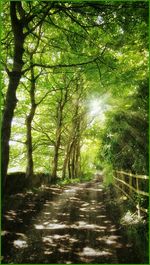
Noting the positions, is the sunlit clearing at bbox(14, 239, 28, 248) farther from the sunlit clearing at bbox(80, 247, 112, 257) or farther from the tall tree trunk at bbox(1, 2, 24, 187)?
the tall tree trunk at bbox(1, 2, 24, 187)

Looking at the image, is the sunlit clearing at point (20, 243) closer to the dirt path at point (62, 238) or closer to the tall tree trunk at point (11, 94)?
the dirt path at point (62, 238)

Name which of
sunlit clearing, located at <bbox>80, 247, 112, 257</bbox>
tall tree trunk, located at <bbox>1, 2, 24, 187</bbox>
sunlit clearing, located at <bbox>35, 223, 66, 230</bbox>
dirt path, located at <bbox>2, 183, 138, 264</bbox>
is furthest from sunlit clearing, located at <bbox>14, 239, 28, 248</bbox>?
tall tree trunk, located at <bbox>1, 2, 24, 187</bbox>

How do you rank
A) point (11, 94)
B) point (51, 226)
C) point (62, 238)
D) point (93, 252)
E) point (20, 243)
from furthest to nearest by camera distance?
point (51, 226)
point (11, 94)
point (62, 238)
point (20, 243)
point (93, 252)

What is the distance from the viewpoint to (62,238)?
7680mm

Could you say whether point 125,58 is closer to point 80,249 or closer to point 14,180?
point 14,180

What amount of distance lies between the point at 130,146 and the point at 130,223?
327 cm

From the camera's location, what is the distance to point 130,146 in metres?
11.1

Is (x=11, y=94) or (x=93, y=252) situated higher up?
(x=11, y=94)

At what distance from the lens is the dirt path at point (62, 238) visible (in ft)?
20.7

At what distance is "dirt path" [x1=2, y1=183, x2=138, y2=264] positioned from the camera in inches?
249

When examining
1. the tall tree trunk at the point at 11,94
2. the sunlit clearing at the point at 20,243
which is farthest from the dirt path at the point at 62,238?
the tall tree trunk at the point at 11,94

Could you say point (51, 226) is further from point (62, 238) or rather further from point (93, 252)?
point (93, 252)

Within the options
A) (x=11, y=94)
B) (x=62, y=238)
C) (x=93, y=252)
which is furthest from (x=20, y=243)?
(x=11, y=94)

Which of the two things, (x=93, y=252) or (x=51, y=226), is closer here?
(x=93, y=252)
